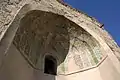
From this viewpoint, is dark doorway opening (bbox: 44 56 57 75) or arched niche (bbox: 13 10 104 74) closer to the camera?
arched niche (bbox: 13 10 104 74)

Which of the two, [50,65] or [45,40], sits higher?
[45,40]

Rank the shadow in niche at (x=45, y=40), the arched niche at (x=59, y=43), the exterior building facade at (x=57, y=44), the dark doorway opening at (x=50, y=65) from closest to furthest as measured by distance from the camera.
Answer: the exterior building facade at (x=57, y=44) < the shadow in niche at (x=45, y=40) < the arched niche at (x=59, y=43) < the dark doorway opening at (x=50, y=65)

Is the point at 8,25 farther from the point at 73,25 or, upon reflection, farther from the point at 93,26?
the point at 93,26

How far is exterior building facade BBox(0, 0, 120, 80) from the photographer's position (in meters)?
4.16

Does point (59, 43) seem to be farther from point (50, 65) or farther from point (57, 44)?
point (50, 65)

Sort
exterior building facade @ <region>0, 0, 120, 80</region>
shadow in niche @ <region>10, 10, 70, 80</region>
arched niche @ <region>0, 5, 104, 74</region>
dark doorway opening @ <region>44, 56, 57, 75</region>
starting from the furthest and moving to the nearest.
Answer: dark doorway opening @ <region>44, 56, 57, 75</region>, arched niche @ <region>0, 5, 104, 74</region>, shadow in niche @ <region>10, 10, 70, 80</region>, exterior building facade @ <region>0, 0, 120, 80</region>

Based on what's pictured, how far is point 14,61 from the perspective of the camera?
12.4 ft

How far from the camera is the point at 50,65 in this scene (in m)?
4.89

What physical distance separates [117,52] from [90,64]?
594 mm

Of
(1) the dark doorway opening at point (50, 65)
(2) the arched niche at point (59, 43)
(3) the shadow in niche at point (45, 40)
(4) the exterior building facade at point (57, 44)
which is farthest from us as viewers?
(1) the dark doorway opening at point (50, 65)

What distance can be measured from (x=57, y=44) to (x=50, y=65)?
0.44 m

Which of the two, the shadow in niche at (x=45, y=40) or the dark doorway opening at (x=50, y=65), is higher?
the shadow in niche at (x=45, y=40)

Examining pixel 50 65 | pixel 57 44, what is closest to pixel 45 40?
pixel 57 44

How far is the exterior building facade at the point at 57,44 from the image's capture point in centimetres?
416
